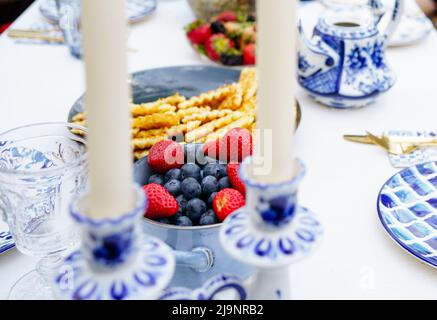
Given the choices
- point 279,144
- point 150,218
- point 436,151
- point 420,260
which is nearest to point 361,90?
point 436,151

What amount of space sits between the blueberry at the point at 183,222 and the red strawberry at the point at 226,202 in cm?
3

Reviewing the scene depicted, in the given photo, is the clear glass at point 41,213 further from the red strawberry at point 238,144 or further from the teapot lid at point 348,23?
the teapot lid at point 348,23

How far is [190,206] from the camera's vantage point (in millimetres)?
584

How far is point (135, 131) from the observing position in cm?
84

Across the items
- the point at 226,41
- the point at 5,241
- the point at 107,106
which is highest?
the point at 107,106

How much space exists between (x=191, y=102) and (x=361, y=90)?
0.26 metres

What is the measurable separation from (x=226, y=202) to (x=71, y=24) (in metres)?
0.71

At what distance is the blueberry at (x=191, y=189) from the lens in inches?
23.6

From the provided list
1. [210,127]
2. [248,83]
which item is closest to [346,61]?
[248,83]

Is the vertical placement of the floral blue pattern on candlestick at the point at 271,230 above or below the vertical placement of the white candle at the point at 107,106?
below

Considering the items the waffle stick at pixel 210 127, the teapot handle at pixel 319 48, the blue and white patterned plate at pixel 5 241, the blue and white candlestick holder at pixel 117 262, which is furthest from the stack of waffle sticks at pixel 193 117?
the blue and white candlestick holder at pixel 117 262

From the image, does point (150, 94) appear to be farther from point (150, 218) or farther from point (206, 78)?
point (150, 218)

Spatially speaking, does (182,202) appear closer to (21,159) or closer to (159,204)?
(159,204)
